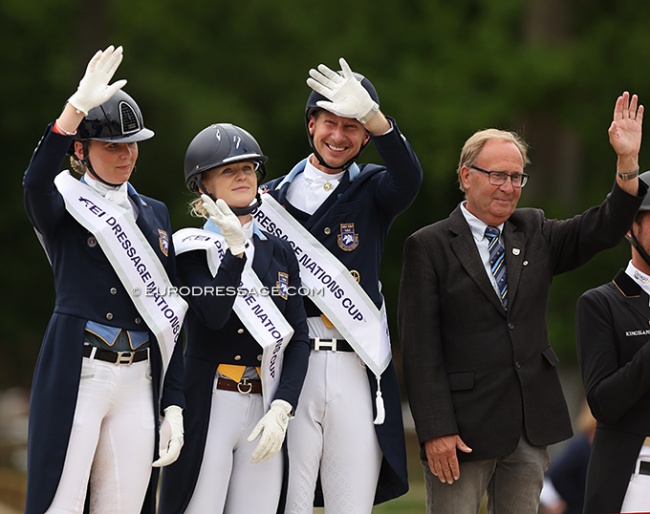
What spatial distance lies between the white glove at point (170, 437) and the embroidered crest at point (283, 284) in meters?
0.71

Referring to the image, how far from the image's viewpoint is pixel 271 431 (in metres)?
5.44

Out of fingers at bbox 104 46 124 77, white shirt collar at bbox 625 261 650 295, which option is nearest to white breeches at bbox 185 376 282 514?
fingers at bbox 104 46 124 77

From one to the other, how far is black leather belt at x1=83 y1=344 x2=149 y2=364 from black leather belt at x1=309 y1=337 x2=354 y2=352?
868 millimetres

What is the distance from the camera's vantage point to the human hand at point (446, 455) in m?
5.84

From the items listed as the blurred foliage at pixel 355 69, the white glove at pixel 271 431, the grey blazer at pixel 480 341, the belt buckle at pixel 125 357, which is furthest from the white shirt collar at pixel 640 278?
the blurred foliage at pixel 355 69

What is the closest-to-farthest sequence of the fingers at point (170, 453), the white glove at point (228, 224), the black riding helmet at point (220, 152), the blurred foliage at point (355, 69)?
1. the fingers at point (170, 453)
2. the white glove at point (228, 224)
3. the black riding helmet at point (220, 152)
4. the blurred foliage at point (355, 69)

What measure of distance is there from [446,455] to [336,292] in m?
0.89

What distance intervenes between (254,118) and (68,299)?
1166 cm

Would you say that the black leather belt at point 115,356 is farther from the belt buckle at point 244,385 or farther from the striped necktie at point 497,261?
the striped necktie at point 497,261

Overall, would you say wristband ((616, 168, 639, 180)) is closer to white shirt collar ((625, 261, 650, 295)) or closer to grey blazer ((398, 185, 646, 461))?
grey blazer ((398, 185, 646, 461))

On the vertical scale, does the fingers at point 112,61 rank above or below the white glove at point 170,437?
above

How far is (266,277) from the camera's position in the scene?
5.82 m

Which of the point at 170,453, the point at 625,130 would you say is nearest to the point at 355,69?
the point at 625,130

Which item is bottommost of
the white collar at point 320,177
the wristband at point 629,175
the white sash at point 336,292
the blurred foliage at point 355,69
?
the white sash at point 336,292
